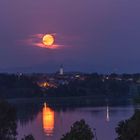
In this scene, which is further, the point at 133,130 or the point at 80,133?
the point at 80,133

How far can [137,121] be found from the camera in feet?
22.0

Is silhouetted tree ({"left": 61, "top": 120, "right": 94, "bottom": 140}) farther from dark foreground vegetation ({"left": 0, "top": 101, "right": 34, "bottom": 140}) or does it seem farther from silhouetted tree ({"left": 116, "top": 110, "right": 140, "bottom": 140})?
dark foreground vegetation ({"left": 0, "top": 101, "right": 34, "bottom": 140})

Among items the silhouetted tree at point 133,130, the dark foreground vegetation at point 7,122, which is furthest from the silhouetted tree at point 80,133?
the dark foreground vegetation at point 7,122

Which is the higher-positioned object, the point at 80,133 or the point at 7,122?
the point at 7,122

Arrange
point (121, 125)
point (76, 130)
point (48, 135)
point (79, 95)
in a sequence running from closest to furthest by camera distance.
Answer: point (76, 130) → point (121, 125) → point (48, 135) → point (79, 95)

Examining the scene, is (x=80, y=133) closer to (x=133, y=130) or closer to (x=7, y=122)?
(x=133, y=130)

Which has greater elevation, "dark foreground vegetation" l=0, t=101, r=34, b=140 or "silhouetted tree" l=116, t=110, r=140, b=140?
"dark foreground vegetation" l=0, t=101, r=34, b=140

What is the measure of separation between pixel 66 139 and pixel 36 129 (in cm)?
1944

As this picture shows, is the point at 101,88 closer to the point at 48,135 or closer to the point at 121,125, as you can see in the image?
the point at 48,135

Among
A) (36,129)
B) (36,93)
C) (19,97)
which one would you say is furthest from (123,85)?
(36,129)

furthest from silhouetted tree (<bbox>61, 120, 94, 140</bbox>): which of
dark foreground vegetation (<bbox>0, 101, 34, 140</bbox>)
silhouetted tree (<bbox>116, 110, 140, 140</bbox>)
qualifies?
dark foreground vegetation (<bbox>0, 101, 34, 140</bbox>)

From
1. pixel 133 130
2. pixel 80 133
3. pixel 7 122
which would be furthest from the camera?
pixel 7 122

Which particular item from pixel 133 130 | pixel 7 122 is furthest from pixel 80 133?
pixel 7 122

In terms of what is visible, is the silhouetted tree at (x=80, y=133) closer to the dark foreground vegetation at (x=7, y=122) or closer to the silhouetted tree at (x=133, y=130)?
the silhouetted tree at (x=133, y=130)
